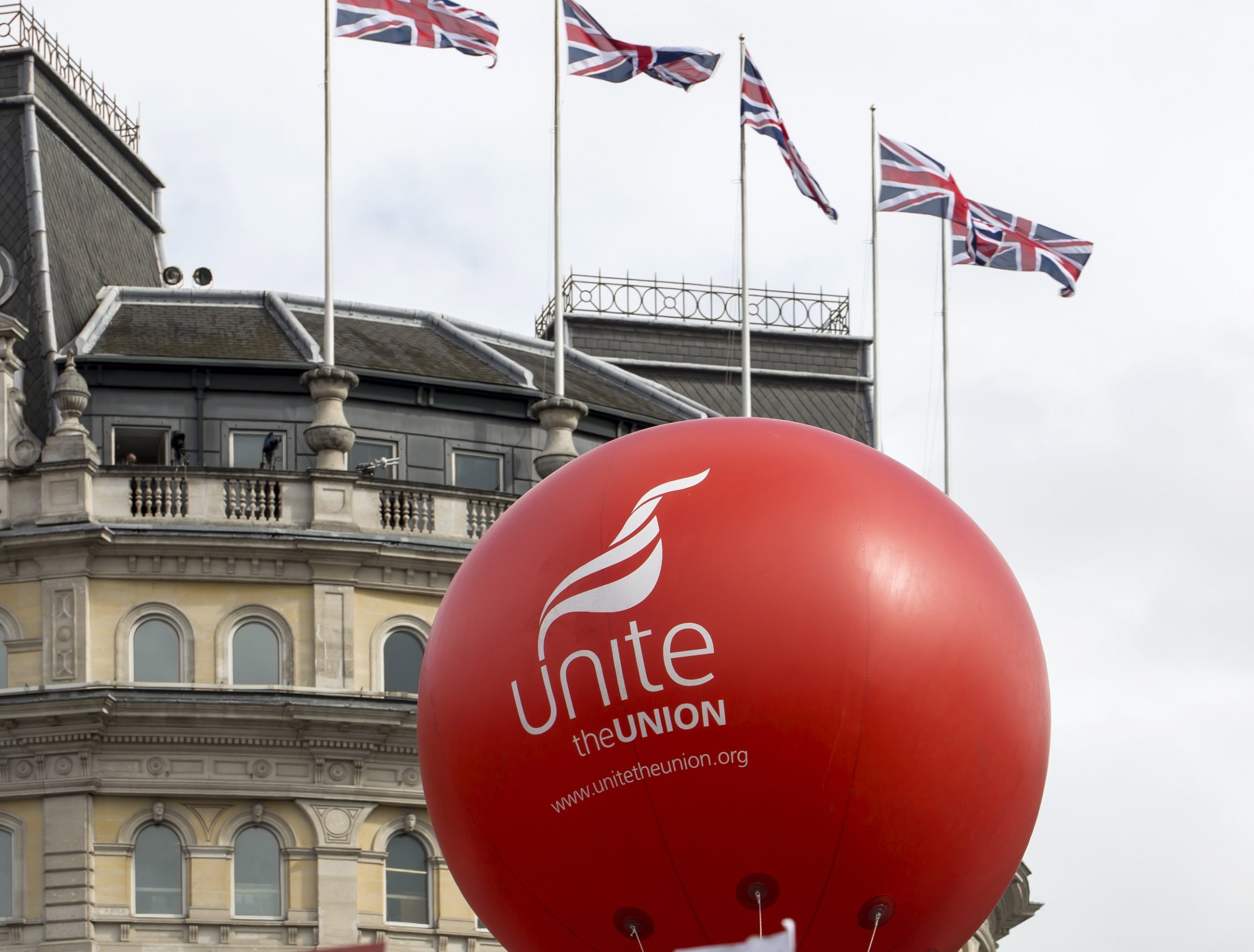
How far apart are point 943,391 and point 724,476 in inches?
1483

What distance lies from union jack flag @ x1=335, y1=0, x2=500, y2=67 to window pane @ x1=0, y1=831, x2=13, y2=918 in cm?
1430

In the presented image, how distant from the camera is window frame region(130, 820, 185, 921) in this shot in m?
46.3

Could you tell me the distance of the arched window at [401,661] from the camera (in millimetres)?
48469

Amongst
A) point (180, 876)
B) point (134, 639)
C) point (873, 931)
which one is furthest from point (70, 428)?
point (873, 931)

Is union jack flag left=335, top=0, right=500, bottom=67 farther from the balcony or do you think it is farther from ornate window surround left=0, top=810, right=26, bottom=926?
ornate window surround left=0, top=810, right=26, bottom=926

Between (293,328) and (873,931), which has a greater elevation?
(293,328)

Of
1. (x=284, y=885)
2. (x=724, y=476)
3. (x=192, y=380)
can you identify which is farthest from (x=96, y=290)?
(x=724, y=476)

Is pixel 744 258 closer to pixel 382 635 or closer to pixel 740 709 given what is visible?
pixel 382 635

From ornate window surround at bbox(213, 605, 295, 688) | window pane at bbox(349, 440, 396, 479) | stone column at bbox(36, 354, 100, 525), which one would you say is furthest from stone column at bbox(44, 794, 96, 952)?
window pane at bbox(349, 440, 396, 479)

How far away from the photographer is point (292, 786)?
47.1m

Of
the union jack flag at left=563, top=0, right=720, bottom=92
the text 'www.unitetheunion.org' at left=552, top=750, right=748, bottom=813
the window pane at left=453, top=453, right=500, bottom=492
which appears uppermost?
the union jack flag at left=563, top=0, right=720, bottom=92

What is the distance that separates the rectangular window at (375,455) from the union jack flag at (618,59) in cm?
805

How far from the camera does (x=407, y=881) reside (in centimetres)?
4781

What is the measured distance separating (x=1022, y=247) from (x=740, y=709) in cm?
3308
